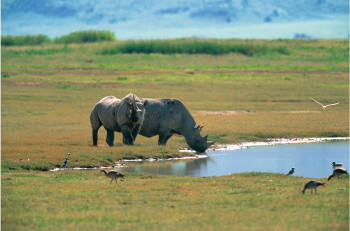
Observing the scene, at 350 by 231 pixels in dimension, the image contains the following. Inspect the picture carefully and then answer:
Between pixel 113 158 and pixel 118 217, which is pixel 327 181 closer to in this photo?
pixel 118 217

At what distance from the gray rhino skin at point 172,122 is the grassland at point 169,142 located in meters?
0.89

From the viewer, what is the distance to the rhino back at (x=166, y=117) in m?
23.9

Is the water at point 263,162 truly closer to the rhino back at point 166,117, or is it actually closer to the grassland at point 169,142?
the grassland at point 169,142

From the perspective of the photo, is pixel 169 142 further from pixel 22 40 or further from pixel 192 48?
pixel 22 40

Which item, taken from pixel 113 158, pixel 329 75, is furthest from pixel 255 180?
pixel 329 75

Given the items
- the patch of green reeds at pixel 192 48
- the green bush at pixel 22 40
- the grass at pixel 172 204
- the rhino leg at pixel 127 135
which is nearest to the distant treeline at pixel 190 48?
the patch of green reeds at pixel 192 48

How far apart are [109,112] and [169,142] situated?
10.0 feet

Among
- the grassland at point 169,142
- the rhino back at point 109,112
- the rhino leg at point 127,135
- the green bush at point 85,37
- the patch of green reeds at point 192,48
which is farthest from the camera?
the green bush at point 85,37

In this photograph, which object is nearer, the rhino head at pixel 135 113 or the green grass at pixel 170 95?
the rhino head at pixel 135 113

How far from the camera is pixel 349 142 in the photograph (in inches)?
1054

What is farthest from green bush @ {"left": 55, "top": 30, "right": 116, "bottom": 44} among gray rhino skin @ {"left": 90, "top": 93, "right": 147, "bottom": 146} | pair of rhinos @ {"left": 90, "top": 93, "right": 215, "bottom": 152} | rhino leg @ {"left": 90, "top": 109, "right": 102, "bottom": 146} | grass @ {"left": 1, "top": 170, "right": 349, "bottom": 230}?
grass @ {"left": 1, "top": 170, "right": 349, "bottom": 230}

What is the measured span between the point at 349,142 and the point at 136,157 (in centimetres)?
917

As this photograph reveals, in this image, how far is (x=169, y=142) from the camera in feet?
84.2

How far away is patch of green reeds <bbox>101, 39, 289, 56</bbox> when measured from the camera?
80562mm
